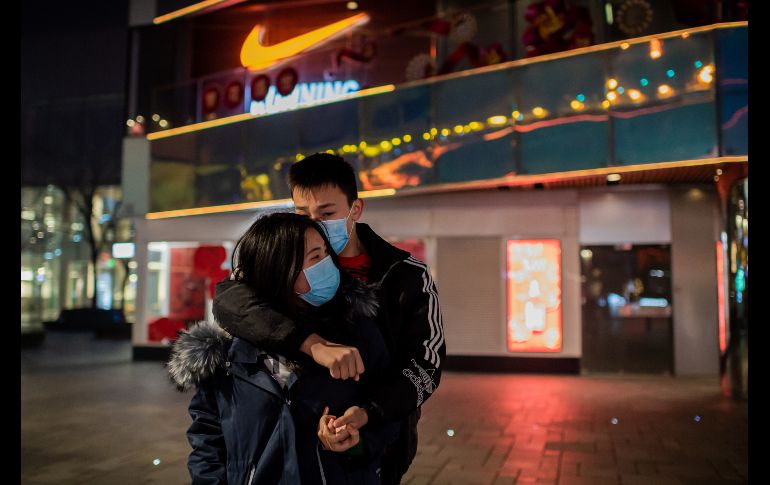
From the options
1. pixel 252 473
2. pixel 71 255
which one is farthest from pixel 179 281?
pixel 71 255

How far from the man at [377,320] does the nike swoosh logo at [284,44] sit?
14.4 meters

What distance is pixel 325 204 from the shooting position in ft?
10.6

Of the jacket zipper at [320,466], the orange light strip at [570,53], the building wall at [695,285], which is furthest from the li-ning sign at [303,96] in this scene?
the jacket zipper at [320,466]

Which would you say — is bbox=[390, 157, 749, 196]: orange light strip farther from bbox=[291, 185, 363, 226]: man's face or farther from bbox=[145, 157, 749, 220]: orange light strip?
bbox=[291, 185, 363, 226]: man's face

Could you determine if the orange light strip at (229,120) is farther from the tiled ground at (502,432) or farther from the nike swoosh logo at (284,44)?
the tiled ground at (502,432)

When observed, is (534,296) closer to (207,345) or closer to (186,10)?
(186,10)

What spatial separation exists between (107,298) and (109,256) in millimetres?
3126

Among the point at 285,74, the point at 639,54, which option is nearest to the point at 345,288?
the point at 639,54

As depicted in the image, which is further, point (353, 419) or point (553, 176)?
point (553, 176)

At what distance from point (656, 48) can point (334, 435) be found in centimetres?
1218

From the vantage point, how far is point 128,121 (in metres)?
19.6

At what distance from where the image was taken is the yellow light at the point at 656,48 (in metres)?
13.0

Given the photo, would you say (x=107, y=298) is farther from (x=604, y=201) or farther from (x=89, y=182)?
(x=604, y=201)

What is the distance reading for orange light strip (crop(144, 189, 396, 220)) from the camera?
15.7 metres
